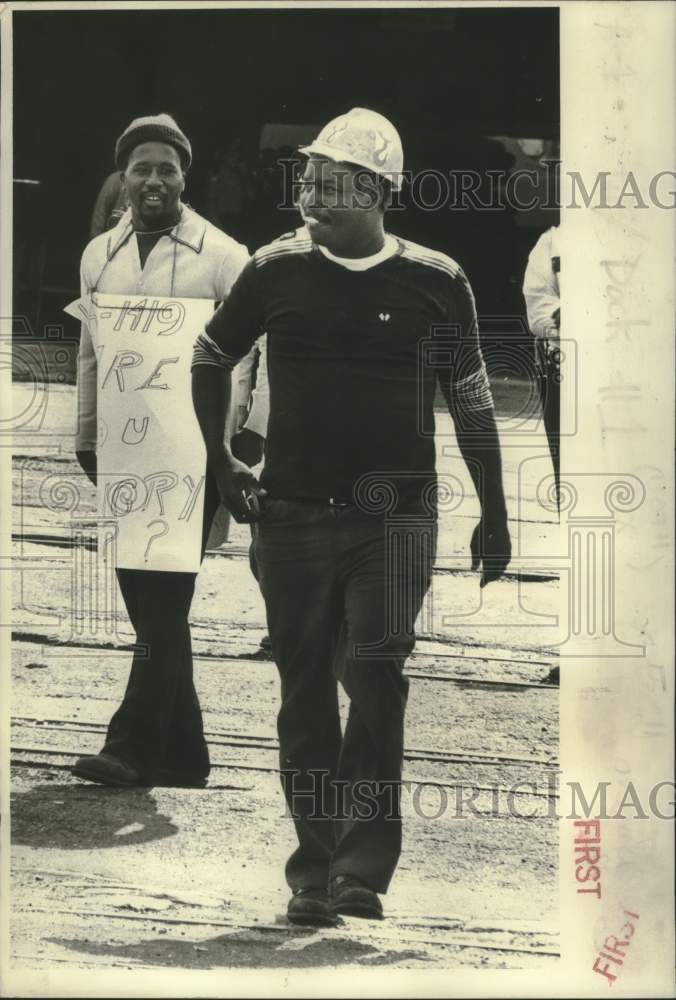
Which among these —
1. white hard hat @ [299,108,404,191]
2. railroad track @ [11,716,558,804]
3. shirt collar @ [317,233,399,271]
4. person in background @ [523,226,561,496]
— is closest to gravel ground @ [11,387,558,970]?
railroad track @ [11,716,558,804]

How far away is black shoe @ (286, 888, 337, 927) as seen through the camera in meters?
4.07

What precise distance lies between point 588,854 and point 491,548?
94cm

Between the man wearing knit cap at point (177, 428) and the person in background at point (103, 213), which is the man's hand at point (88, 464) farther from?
the person in background at point (103, 213)

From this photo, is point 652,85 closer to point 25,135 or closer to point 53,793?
point 25,135

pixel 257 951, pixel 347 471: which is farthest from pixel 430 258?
pixel 257 951

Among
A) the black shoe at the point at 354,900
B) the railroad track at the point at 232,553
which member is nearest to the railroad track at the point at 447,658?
the railroad track at the point at 232,553

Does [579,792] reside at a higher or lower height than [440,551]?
lower

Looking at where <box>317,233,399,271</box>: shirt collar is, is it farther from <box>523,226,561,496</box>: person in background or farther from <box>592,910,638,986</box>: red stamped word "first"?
<box>592,910,638,986</box>: red stamped word "first"

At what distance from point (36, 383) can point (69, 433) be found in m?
0.18

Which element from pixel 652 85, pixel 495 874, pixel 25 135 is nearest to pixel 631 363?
pixel 652 85

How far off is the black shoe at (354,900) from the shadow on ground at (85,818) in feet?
1.67

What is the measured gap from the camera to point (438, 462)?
13.4ft

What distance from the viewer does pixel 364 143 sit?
404cm

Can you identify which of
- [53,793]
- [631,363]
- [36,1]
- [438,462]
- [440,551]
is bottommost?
[53,793]
